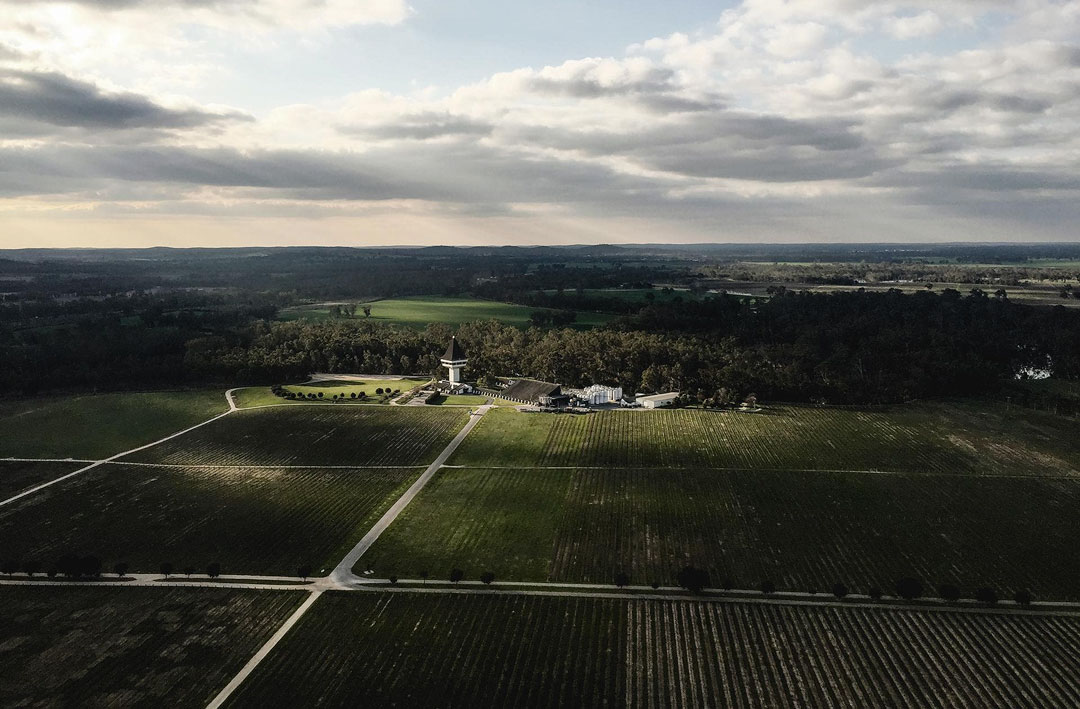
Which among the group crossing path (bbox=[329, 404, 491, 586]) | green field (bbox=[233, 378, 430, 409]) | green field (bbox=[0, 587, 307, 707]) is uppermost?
green field (bbox=[233, 378, 430, 409])

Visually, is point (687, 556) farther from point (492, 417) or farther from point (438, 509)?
point (492, 417)

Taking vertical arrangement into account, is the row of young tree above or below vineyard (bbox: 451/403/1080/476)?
above

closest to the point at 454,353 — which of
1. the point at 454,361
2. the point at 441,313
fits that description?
the point at 454,361

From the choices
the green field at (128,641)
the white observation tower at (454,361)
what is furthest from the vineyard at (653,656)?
the white observation tower at (454,361)

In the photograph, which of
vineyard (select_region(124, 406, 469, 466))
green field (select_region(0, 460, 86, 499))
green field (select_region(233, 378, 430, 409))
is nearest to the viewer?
green field (select_region(0, 460, 86, 499))

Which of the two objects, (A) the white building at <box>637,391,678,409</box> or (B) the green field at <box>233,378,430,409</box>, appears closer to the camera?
(A) the white building at <box>637,391,678,409</box>

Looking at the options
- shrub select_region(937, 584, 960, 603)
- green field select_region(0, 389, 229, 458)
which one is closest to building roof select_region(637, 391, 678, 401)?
shrub select_region(937, 584, 960, 603)

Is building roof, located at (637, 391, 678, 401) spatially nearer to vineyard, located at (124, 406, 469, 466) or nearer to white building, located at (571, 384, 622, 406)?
white building, located at (571, 384, 622, 406)

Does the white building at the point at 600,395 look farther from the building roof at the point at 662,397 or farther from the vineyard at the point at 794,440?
the vineyard at the point at 794,440
